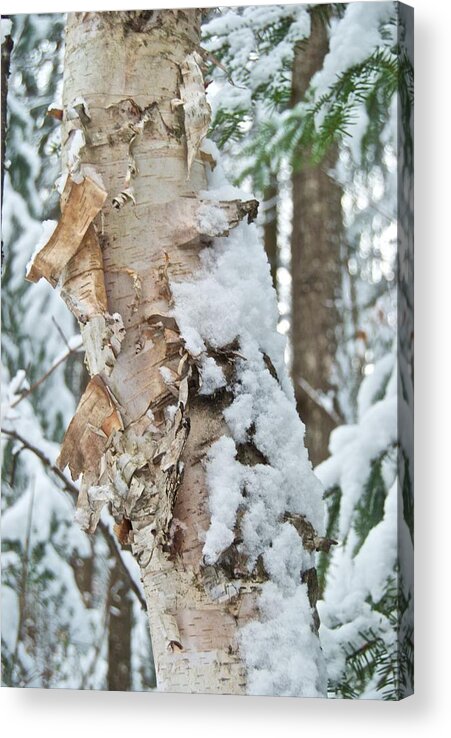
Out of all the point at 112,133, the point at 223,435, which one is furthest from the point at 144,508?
the point at 112,133

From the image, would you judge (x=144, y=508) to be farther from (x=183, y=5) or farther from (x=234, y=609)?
(x=183, y=5)

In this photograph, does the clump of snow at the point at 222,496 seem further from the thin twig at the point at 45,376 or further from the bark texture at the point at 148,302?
the thin twig at the point at 45,376

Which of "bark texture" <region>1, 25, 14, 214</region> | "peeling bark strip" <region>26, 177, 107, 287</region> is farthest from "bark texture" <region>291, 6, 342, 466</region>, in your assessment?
"bark texture" <region>1, 25, 14, 214</region>

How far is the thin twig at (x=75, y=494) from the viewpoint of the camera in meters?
1.71

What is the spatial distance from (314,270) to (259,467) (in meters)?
0.44

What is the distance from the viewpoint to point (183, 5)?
1606 millimetres

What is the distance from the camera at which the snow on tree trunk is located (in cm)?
138

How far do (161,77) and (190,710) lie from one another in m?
0.88

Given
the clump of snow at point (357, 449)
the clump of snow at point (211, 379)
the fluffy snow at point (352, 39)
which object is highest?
the fluffy snow at point (352, 39)

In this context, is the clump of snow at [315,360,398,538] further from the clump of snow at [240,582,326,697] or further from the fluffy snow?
the fluffy snow

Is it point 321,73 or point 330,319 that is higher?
point 321,73

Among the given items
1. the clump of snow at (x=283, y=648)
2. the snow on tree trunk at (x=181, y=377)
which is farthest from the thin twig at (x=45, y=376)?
the clump of snow at (x=283, y=648)

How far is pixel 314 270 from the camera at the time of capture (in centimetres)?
173

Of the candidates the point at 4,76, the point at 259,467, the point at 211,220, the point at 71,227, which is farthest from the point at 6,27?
the point at 259,467
